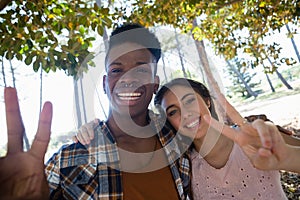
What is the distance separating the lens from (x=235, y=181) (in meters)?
2.01

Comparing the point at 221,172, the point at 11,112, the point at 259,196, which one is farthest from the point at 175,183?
the point at 11,112

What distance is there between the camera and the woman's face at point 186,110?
2.12m

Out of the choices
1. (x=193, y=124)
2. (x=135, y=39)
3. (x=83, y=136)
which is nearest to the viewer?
(x=83, y=136)

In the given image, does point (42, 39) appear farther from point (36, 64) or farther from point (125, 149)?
point (125, 149)

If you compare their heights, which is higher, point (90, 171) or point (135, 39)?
point (135, 39)

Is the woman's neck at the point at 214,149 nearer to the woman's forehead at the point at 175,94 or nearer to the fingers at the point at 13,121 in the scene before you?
the woman's forehead at the point at 175,94

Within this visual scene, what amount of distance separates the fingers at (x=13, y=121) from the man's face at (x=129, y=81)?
3.16 ft

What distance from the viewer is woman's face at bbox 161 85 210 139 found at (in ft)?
6.97

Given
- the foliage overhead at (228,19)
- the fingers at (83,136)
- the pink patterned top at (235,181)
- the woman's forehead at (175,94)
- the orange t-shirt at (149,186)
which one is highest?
the foliage overhead at (228,19)

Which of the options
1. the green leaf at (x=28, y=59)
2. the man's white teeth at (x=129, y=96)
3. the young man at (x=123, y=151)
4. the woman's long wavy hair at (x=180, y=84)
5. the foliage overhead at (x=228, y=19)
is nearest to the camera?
the young man at (x=123, y=151)

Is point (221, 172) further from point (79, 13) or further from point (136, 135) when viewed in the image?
point (79, 13)

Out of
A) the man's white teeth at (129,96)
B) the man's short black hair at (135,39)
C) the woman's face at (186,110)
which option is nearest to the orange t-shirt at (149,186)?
the woman's face at (186,110)

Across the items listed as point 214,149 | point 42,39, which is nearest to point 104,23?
point 42,39

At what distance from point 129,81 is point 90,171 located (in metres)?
0.76
